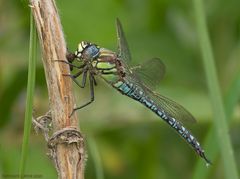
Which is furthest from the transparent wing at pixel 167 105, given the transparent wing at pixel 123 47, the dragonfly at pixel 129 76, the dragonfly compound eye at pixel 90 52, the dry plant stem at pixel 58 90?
the dry plant stem at pixel 58 90

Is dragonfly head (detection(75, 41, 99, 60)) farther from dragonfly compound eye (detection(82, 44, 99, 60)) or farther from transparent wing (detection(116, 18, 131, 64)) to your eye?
transparent wing (detection(116, 18, 131, 64))

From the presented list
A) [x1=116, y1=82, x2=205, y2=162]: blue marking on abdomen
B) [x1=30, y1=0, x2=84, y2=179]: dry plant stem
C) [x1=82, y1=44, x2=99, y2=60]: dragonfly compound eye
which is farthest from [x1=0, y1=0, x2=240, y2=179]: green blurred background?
[x1=30, y1=0, x2=84, y2=179]: dry plant stem

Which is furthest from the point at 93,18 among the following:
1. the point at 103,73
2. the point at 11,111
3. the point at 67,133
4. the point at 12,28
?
the point at 67,133

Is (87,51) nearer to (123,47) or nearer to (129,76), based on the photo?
(123,47)

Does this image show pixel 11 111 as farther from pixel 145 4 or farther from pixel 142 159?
pixel 145 4

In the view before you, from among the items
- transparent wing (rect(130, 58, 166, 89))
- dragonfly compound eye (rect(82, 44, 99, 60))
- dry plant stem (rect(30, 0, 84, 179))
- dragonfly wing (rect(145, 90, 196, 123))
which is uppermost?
transparent wing (rect(130, 58, 166, 89))

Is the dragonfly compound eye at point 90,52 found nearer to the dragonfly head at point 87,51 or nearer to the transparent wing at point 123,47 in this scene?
the dragonfly head at point 87,51
